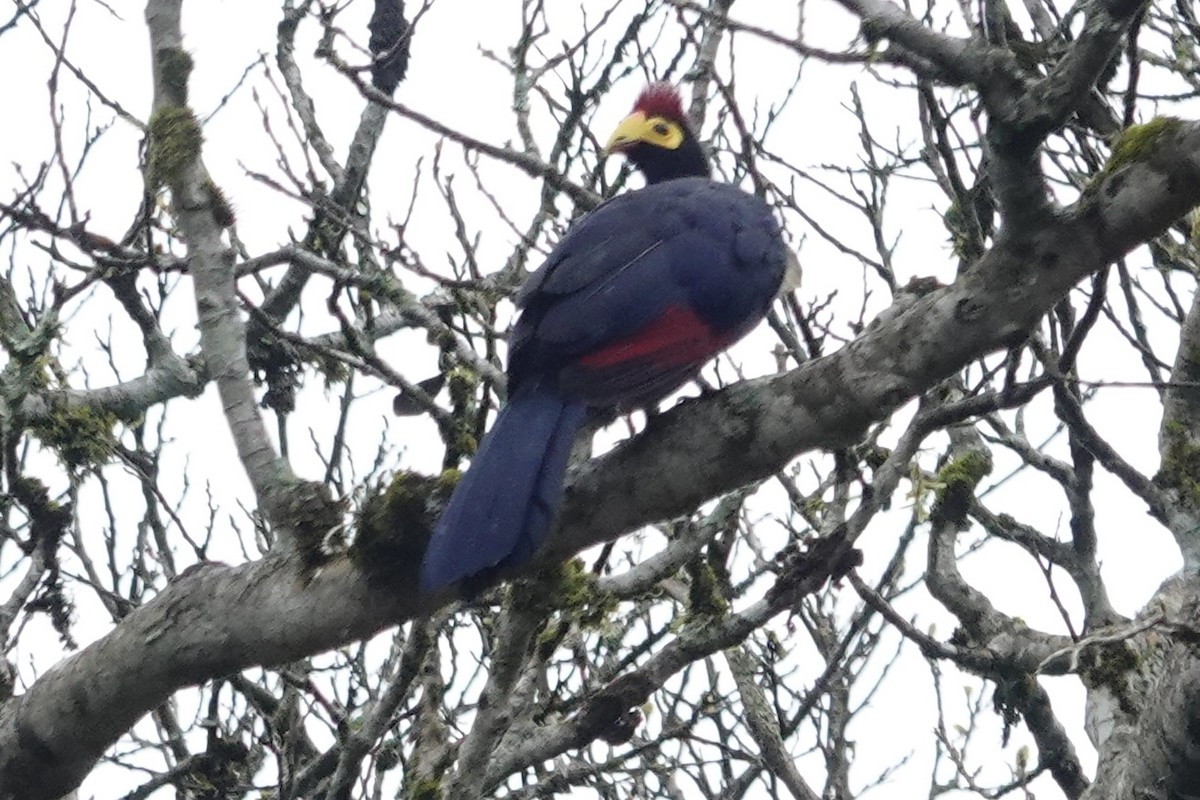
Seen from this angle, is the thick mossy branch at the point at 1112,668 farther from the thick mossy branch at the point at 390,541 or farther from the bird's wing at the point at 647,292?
the thick mossy branch at the point at 390,541

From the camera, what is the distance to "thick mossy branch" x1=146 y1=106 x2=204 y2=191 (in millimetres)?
3346

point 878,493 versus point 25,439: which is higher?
point 25,439

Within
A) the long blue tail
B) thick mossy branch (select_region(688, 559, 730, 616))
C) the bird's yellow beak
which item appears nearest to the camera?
the long blue tail

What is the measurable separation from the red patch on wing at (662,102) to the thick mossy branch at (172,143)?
2.25 meters

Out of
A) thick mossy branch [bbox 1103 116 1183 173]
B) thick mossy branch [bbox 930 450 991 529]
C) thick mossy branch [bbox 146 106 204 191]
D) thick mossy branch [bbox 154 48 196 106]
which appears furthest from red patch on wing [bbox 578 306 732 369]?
thick mossy branch [bbox 930 450 991 529]

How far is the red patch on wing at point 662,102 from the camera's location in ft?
17.4

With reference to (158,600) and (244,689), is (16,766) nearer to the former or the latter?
(158,600)

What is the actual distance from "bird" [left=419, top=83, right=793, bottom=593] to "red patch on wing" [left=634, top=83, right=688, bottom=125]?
91cm

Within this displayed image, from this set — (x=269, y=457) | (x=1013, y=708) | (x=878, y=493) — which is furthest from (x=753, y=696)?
(x=269, y=457)

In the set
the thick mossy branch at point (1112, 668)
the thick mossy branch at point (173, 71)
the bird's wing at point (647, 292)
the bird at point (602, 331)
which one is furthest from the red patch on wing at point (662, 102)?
the thick mossy branch at point (1112, 668)

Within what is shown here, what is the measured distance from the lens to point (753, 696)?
4.99 meters

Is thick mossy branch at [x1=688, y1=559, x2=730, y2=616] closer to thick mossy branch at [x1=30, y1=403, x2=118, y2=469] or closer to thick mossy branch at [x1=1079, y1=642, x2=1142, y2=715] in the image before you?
thick mossy branch at [x1=1079, y1=642, x2=1142, y2=715]

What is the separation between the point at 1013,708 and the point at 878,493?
163 centimetres

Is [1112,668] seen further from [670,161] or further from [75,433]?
[75,433]
